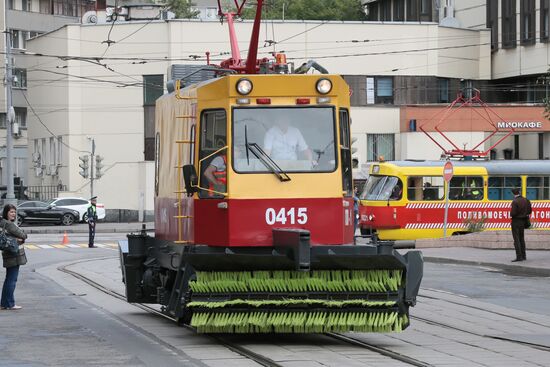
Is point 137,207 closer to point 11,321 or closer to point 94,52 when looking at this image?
point 94,52

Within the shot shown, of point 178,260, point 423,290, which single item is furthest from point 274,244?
point 423,290

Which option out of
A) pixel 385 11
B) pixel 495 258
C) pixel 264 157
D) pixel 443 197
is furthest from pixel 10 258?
pixel 385 11

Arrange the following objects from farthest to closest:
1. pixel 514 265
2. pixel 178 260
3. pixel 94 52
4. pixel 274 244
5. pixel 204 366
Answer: pixel 94 52
pixel 514 265
pixel 178 260
pixel 274 244
pixel 204 366

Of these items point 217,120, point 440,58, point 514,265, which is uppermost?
point 440,58

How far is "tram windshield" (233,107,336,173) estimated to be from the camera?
47.2 feet

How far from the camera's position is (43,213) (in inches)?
2432

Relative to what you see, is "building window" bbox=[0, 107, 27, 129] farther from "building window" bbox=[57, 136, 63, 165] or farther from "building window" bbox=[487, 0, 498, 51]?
"building window" bbox=[487, 0, 498, 51]

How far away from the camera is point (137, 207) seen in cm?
6431

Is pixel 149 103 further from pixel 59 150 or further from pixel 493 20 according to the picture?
pixel 493 20

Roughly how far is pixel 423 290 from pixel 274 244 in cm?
936

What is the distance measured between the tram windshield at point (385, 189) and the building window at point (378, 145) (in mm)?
20626

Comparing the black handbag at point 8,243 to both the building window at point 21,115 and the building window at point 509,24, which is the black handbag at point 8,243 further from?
the building window at point 21,115

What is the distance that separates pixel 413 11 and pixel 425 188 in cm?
3486

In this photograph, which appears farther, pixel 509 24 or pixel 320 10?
pixel 320 10
